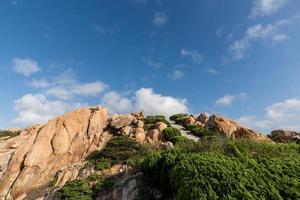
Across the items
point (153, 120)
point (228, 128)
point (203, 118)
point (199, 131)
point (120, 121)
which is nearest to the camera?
point (120, 121)

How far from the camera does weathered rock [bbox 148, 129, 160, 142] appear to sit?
3063 centimetres

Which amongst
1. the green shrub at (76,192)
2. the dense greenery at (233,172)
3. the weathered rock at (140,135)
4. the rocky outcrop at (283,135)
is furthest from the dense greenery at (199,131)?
the green shrub at (76,192)

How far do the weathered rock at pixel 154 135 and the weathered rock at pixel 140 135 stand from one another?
2.71ft

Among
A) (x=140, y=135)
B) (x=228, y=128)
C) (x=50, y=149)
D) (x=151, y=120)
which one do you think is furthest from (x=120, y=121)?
(x=228, y=128)

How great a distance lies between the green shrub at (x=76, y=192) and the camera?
67.4 ft

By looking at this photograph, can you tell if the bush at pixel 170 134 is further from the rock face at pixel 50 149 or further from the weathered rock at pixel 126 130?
the rock face at pixel 50 149

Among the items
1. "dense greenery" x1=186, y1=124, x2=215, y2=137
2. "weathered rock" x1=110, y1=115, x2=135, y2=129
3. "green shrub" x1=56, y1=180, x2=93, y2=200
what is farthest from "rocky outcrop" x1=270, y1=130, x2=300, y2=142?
"green shrub" x1=56, y1=180, x2=93, y2=200

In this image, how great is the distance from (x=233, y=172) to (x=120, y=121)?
68.9 feet

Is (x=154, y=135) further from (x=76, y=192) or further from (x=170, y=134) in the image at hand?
(x=76, y=192)

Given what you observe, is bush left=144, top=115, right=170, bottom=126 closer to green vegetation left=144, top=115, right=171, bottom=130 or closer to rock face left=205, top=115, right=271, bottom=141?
green vegetation left=144, top=115, right=171, bottom=130

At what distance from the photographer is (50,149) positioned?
1177 inches

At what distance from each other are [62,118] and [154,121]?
11726 millimetres

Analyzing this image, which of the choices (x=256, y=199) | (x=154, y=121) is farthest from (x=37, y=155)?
(x=256, y=199)

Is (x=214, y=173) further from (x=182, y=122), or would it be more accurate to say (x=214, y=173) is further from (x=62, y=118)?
(x=182, y=122)
